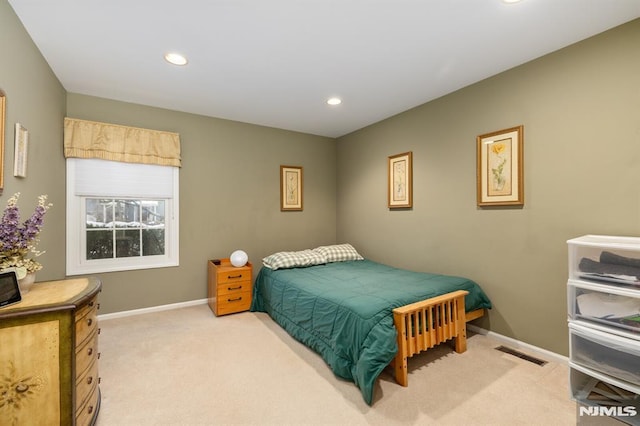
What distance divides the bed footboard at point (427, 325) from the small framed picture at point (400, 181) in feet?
4.50

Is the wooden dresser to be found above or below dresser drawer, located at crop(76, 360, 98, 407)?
above

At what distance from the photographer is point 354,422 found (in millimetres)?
1669

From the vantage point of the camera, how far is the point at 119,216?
3359 mm

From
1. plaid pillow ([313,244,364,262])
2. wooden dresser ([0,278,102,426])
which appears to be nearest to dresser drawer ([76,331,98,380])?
wooden dresser ([0,278,102,426])

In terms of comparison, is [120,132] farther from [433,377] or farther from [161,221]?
[433,377]

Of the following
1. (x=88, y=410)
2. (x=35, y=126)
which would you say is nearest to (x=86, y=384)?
(x=88, y=410)

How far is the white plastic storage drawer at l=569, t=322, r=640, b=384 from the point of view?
64.0 inches

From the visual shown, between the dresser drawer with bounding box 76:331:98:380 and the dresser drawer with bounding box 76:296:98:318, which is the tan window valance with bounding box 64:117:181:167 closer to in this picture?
the dresser drawer with bounding box 76:296:98:318

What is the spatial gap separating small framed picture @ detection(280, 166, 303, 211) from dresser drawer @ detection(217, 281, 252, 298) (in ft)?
4.23

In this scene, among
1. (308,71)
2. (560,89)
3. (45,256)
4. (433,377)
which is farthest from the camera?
(308,71)

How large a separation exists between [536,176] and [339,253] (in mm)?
2322

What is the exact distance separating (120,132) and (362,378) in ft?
11.4

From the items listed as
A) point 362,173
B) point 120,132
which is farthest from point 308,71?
point 120,132

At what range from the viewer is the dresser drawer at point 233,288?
335 cm
